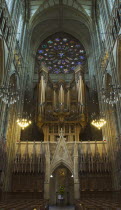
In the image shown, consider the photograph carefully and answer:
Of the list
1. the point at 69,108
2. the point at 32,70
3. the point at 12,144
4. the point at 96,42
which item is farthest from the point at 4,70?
the point at 96,42

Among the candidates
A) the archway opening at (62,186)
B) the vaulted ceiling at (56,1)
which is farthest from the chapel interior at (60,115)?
the vaulted ceiling at (56,1)

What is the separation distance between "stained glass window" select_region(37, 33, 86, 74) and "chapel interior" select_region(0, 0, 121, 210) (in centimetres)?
18

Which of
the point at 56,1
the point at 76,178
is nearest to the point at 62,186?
the point at 76,178

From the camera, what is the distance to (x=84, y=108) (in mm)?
19891

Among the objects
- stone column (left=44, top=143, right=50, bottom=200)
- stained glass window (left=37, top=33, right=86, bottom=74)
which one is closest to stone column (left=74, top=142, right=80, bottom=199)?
stone column (left=44, top=143, right=50, bottom=200)

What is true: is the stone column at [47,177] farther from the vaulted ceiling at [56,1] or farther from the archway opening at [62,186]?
the vaulted ceiling at [56,1]

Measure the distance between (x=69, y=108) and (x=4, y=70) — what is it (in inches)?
326

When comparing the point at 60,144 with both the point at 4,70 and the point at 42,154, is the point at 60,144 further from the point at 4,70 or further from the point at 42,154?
the point at 4,70

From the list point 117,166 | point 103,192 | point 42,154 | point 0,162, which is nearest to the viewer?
point 0,162

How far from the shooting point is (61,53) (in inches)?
1095

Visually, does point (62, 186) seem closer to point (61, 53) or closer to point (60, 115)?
point (60, 115)

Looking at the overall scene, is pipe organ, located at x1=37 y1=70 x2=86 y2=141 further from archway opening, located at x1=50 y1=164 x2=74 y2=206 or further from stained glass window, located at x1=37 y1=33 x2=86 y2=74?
stained glass window, located at x1=37 y1=33 x2=86 y2=74

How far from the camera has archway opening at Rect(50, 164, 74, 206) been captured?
17312mm

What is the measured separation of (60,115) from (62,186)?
7.03 metres
